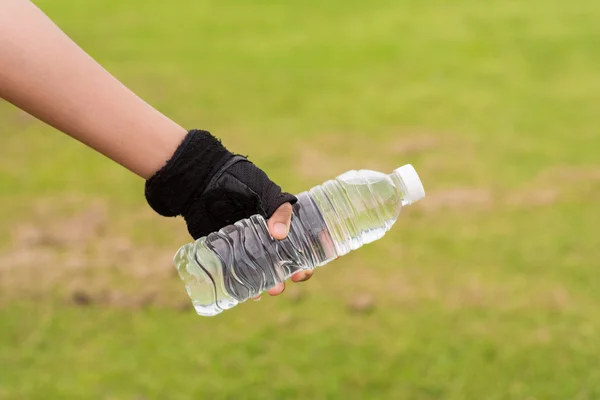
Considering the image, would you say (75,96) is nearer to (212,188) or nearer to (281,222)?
(212,188)

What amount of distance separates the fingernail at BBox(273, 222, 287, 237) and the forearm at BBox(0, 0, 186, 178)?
0.30 m

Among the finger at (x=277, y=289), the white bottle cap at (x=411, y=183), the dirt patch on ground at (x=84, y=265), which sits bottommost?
the finger at (x=277, y=289)

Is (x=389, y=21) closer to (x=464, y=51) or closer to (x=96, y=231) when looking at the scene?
(x=464, y=51)

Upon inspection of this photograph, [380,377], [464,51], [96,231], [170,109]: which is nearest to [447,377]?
[380,377]

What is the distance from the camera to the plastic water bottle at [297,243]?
Answer: 1928 mm

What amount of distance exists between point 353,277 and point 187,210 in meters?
1.89

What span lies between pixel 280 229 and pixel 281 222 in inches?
1.0

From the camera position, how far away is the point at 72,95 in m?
1.58

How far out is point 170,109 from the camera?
19.4 ft

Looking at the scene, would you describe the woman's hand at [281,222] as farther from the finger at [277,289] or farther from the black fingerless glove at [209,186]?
the finger at [277,289]

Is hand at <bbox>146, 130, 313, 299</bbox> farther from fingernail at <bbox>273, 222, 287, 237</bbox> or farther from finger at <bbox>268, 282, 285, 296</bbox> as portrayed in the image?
finger at <bbox>268, 282, 285, 296</bbox>

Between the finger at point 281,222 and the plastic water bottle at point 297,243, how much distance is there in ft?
0.55

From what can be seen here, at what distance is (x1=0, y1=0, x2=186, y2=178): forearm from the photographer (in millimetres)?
1513

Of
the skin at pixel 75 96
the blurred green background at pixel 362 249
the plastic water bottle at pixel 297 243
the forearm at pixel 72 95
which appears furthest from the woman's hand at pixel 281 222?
the blurred green background at pixel 362 249
